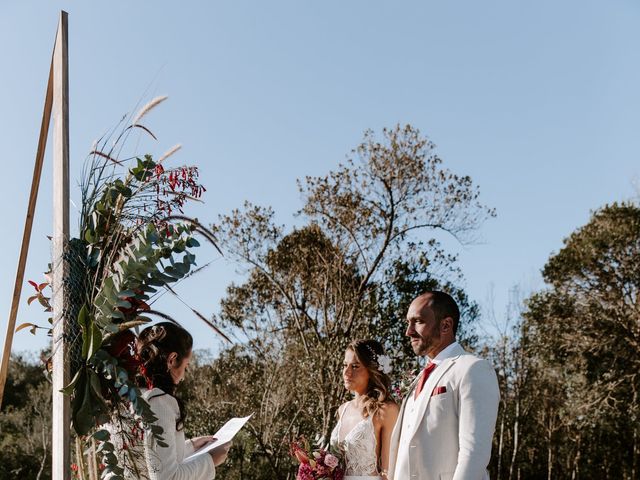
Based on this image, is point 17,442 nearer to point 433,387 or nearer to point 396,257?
point 396,257

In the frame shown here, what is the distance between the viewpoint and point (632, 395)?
54.4 feet

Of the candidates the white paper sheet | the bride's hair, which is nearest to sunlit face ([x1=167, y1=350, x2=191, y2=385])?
the white paper sheet

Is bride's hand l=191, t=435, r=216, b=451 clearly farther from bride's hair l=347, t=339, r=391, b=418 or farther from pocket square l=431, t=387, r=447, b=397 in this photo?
bride's hair l=347, t=339, r=391, b=418

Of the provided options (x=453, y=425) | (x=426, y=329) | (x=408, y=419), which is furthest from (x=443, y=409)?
(x=426, y=329)

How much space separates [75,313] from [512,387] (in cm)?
1697

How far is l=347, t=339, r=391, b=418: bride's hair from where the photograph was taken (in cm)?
456

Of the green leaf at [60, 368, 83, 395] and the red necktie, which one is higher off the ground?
the red necktie

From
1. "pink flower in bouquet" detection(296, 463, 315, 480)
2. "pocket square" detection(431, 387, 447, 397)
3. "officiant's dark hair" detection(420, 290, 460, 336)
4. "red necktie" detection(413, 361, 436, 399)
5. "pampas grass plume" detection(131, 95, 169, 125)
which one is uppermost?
"pampas grass plume" detection(131, 95, 169, 125)

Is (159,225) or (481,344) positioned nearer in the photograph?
(159,225)

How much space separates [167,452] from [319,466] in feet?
5.52

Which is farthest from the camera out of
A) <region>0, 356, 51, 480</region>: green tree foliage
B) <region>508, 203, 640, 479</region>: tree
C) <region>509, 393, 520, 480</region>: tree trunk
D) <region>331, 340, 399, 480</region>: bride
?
<region>509, 393, 520, 480</region>: tree trunk

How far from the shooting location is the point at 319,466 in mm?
4512

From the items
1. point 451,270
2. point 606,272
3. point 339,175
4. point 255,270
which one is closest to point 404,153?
point 339,175

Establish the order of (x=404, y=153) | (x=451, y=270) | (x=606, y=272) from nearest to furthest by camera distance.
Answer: (x=404, y=153) < (x=451, y=270) < (x=606, y=272)
